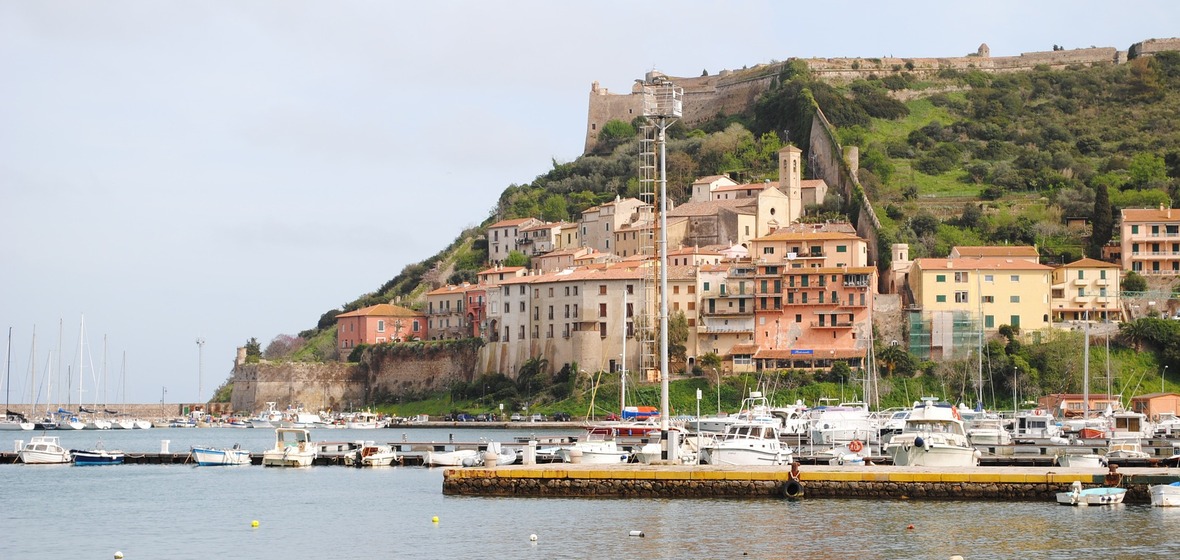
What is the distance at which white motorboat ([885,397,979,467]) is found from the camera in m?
46.8

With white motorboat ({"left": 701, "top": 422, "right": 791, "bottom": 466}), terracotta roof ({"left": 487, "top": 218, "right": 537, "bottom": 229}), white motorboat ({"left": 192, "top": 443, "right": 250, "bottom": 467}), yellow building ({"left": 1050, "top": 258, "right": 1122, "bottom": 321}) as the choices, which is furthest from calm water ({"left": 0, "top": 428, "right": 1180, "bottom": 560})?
terracotta roof ({"left": 487, "top": 218, "right": 537, "bottom": 229})

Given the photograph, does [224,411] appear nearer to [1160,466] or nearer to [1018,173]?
[1018,173]

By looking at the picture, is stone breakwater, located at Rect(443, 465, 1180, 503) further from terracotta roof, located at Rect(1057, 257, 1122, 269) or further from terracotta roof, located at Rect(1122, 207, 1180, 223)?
terracotta roof, located at Rect(1122, 207, 1180, 223)

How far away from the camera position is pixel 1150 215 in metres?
92.4

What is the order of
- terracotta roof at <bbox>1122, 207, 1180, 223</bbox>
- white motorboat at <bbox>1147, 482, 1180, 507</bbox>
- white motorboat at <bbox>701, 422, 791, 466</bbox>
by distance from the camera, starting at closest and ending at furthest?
1. white motorboat at <bbox>1147, 482, 1180, 507</bbox>
2. white motorboat at <bbox>701, 422, 791, 466</bbox>
3. terracotta roof at <bbox>1122, 207, 1180, 223</bbox>

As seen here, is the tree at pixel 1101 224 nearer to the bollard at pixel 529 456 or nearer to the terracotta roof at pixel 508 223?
the terracotta roof at pixel 508 223

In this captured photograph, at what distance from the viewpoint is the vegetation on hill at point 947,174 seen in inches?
3401

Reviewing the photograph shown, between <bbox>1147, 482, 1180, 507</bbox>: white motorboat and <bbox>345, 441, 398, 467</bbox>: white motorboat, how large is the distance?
29.2 meters

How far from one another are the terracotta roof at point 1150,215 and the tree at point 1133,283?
3351 millimetres

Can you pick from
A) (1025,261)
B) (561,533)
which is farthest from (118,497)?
(1025,261)

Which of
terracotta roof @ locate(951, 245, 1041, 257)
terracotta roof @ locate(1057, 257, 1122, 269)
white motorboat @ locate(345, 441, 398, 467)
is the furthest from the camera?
terracotta roof @ locate(951, 245, 1041, 257)

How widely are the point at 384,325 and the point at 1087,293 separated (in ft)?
157

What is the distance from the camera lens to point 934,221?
100438 millimetres

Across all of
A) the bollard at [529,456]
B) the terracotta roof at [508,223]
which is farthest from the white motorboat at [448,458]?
the terracotta roof at [508,223]
